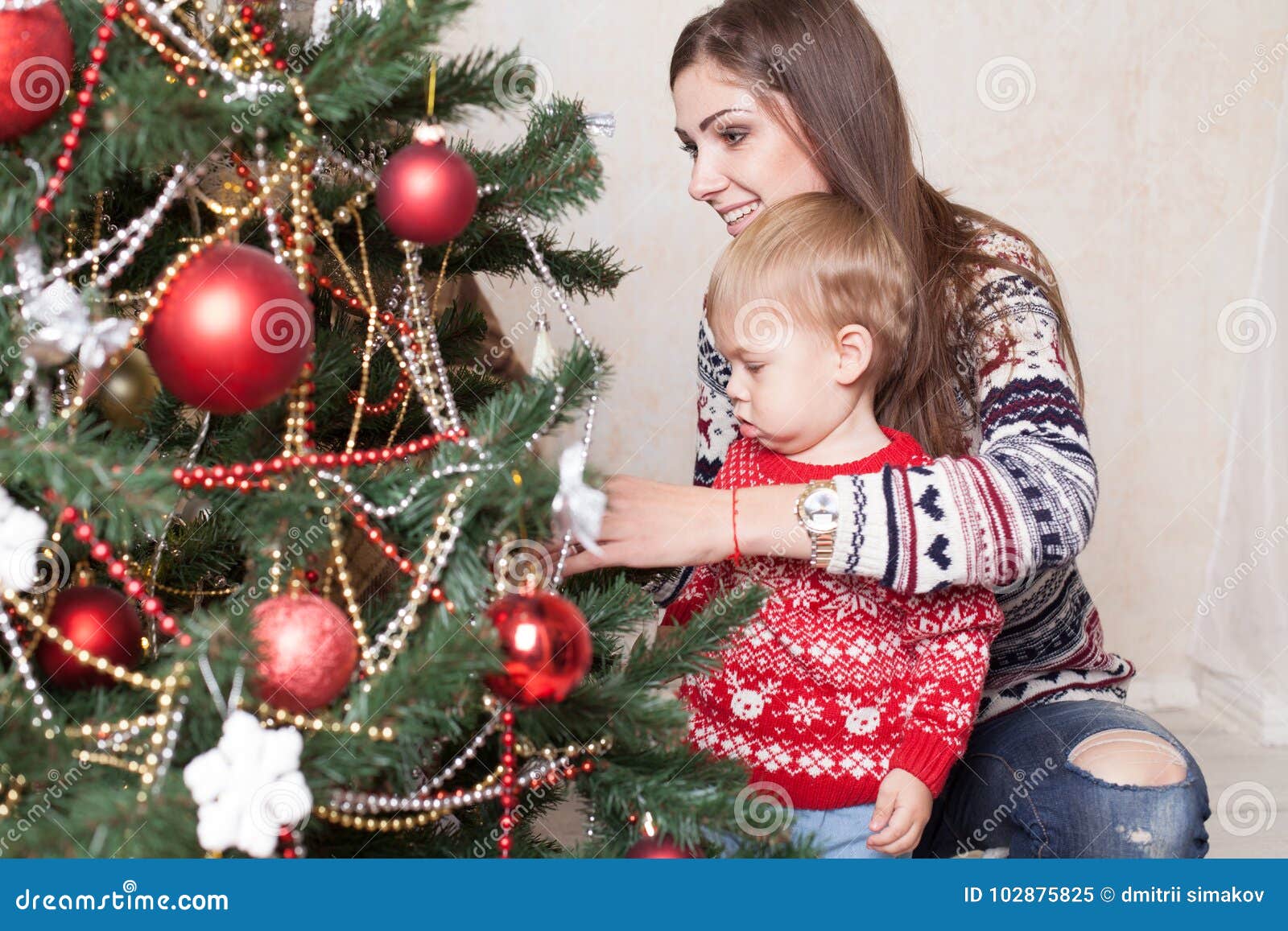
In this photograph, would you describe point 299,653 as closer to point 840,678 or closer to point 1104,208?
point 840,678

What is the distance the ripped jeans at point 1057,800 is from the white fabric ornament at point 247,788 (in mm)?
770

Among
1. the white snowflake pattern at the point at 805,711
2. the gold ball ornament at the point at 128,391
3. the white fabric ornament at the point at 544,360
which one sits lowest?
the white snowflake pattern at the point at 805,711

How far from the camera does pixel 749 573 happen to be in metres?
1.05

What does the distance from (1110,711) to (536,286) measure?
71 cm

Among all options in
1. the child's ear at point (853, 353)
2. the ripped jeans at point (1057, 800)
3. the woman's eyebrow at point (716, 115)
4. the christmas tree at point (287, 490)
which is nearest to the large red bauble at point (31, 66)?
the christmas tree at point (287, 490)

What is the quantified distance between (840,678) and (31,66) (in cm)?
73

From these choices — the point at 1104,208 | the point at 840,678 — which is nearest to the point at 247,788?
the point at 840,678

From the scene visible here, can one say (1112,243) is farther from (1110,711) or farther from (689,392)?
(1110,711)

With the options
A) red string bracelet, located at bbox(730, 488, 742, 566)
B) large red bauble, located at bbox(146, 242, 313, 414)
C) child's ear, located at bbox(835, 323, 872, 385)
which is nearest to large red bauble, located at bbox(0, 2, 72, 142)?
large red bauble, located at bbox(146, 242, 313, 414)

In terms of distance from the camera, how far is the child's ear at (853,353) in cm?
104

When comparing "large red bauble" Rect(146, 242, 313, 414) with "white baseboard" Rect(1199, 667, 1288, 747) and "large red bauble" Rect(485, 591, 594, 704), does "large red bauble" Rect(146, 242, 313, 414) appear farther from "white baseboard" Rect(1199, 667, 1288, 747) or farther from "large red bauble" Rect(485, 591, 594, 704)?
"white baseboard" Rect(1199, 667, 1288, 747)

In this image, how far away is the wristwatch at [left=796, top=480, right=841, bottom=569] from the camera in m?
0.92

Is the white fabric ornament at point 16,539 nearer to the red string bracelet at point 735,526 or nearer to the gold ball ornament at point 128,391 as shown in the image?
the gold ball ornament at point 128,391

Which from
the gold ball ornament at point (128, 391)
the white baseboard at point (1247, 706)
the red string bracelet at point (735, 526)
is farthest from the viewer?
the white baseboard at point (1247, 706)
